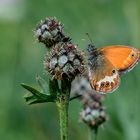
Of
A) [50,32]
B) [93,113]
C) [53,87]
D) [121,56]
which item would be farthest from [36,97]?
[93,113]

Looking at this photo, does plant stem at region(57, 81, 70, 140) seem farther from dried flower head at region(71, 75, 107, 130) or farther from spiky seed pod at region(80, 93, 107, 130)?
spiky seed pod at region(80, 93, 107, 130)

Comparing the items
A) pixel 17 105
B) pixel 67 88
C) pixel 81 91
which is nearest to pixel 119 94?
pixel 81 91

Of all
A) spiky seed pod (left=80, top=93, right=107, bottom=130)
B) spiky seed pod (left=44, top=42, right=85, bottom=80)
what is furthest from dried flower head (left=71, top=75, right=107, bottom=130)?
spiky seed pod (left=44, top=42, right=85, bottom=80)

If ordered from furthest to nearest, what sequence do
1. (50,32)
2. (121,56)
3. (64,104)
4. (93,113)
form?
(93,113)
(121,56)
(50,32)
(64,104)

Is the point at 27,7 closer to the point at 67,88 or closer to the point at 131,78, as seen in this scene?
the point at 131,78

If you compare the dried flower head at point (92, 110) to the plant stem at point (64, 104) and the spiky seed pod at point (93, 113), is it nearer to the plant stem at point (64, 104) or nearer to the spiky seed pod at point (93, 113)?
the spiky seed pod at point (93, 113)

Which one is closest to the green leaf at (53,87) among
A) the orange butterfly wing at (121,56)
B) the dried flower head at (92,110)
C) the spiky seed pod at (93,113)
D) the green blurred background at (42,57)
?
the orange butterfly wing at (121,56)

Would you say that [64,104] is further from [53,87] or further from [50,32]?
[50,32]
